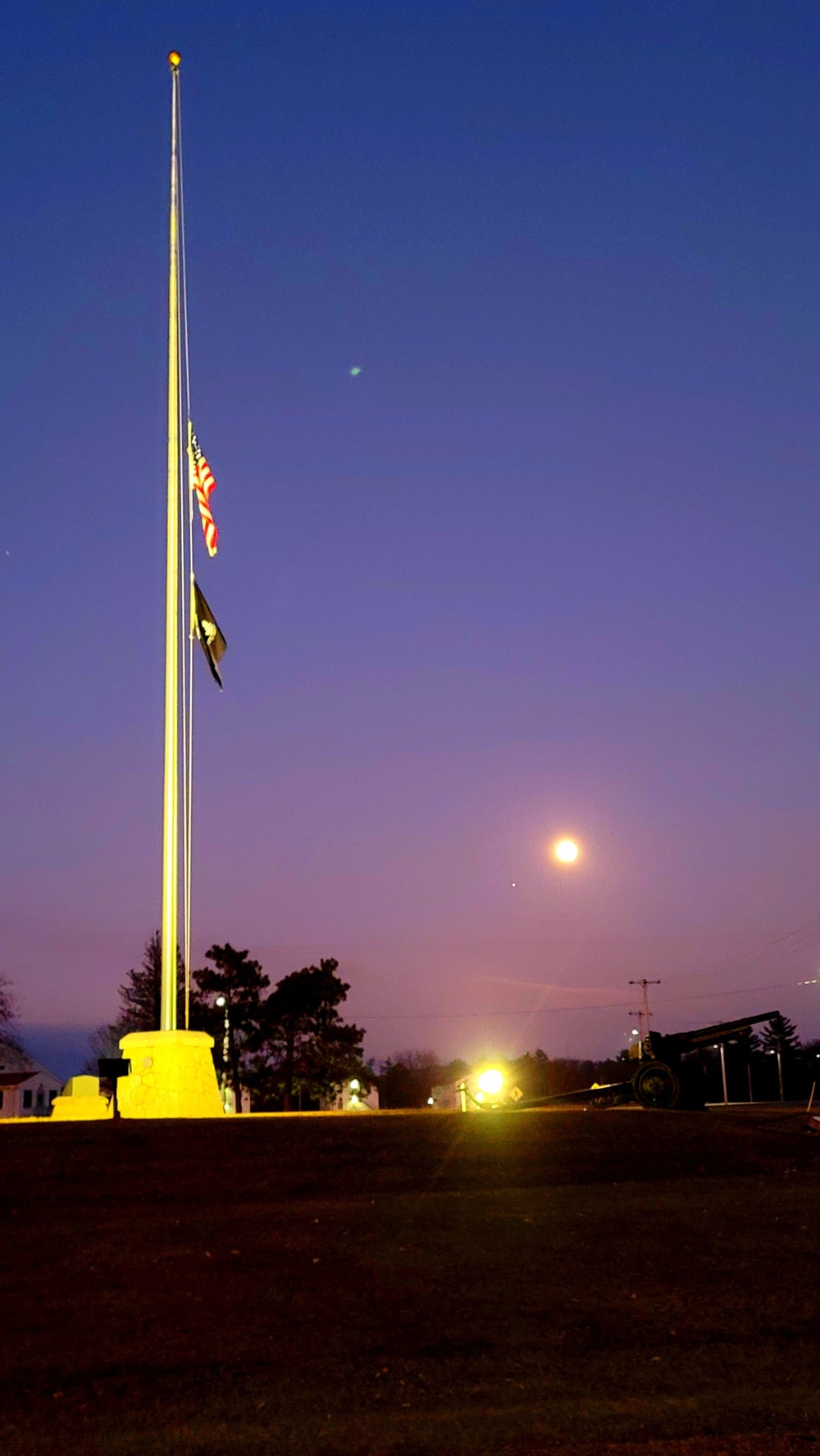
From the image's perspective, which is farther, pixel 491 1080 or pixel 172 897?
pixel 491 1080

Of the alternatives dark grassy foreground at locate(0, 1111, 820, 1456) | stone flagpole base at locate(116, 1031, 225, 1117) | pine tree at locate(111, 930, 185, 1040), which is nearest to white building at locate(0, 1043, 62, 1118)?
pine tree at locate(111, 930, 185, 1040)

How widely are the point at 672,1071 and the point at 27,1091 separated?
71.1 m

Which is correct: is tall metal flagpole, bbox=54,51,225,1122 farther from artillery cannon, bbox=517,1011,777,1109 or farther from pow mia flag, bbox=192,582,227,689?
artillery cannon, bbox=517,1011,777,1109

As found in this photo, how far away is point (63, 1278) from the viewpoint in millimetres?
8570

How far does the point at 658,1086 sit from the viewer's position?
2084 centimetres

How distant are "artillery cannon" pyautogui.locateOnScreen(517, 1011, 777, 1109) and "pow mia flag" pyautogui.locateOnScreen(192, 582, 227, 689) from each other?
911cm

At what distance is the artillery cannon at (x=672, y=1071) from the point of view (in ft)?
68.3

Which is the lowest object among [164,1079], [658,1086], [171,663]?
[658,1086]

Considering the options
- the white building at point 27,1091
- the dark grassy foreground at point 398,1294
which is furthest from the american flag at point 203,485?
the white building at point 27,1091

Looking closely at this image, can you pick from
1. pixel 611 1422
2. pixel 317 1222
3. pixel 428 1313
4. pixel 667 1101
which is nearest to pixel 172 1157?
pixel 317 1222

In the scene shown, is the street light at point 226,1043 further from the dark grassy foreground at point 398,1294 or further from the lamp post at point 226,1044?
the dark grassy foreground at point 398,1294

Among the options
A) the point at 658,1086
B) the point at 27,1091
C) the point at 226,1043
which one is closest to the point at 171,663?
the point at 658,1086

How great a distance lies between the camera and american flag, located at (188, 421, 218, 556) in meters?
20.4

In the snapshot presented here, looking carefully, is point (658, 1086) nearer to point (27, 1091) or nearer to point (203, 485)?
point (203, 485)
